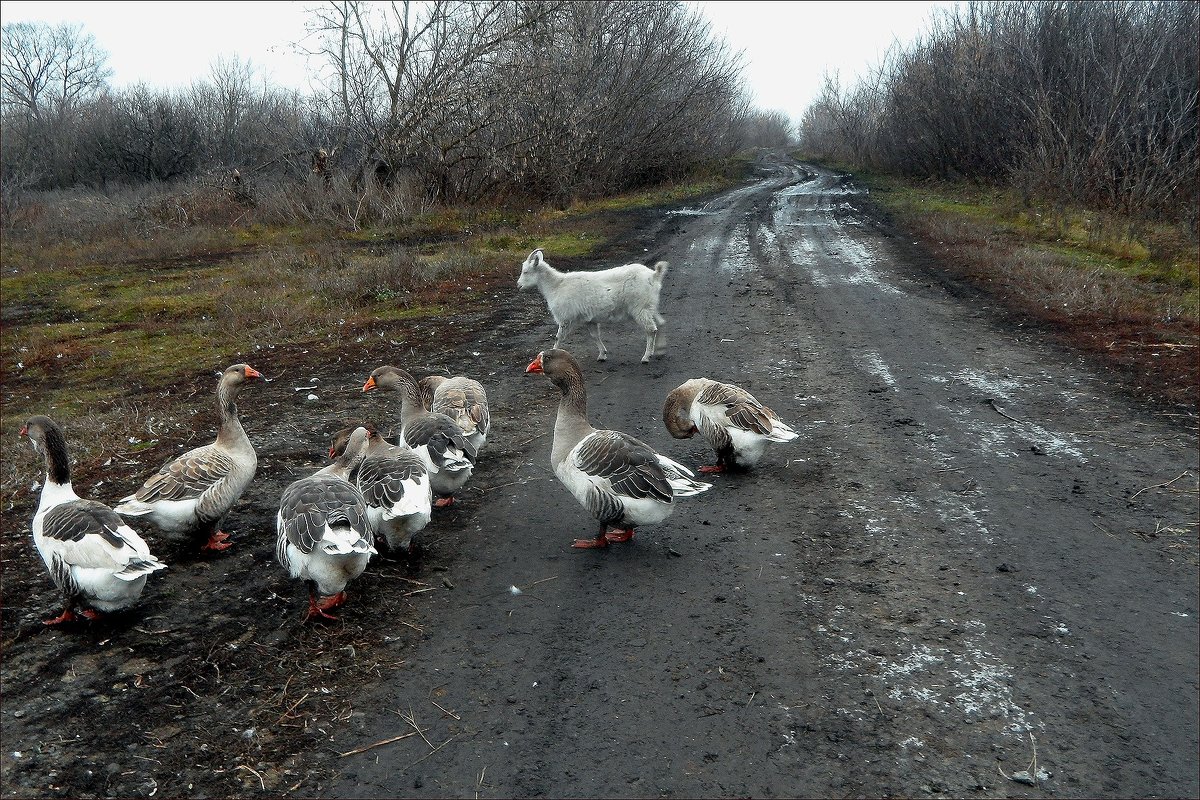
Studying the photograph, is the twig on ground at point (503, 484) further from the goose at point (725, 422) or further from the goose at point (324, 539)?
the goose at point (324, 539)

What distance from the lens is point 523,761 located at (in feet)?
13.5

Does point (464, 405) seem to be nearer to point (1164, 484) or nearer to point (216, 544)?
point (216, 544)

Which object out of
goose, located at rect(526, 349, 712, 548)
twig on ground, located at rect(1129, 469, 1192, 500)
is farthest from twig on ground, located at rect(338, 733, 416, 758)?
twig on ground, located at rect(1129, 469, 1192, 500)

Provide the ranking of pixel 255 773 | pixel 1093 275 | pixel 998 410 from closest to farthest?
1. pixel 255 773
2. pixel 998 410
3. pixel 1093 275

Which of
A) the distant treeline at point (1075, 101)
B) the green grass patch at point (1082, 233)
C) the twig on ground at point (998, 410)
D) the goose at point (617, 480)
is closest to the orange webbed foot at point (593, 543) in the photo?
the goose at point (617, 480)

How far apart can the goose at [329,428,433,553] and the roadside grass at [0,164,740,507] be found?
3900 millimetres

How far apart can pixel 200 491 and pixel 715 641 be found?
3796 mm

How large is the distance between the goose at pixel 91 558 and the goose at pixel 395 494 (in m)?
1.38

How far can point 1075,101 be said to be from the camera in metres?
22.1

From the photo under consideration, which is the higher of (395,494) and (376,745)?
(395,494)

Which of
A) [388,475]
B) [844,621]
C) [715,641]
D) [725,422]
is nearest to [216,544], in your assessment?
[388,475]

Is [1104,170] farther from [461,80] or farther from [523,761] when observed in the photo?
[523,761]

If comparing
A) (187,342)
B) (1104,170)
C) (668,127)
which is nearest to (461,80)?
(668,127)

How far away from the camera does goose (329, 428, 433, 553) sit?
5.76 m
